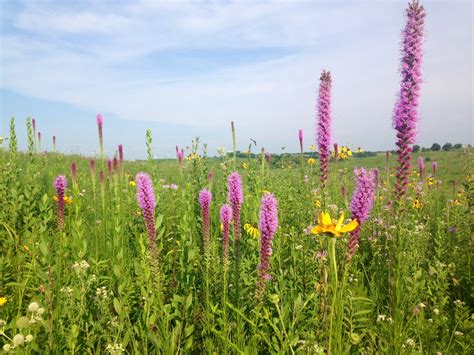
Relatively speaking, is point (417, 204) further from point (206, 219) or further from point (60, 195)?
point (60, 195)

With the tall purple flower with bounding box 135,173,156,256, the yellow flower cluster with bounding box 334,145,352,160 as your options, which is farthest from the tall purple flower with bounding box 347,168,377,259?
the yellow flower cluster with bounding box 334,145,352,160

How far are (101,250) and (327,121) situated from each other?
2859 mm

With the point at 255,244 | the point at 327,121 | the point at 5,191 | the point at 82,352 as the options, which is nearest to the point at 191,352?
the point at 82,352

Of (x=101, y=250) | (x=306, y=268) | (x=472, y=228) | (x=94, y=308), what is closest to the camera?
(x=94, y=308)

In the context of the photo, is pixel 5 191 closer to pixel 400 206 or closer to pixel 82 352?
pixel 82 352

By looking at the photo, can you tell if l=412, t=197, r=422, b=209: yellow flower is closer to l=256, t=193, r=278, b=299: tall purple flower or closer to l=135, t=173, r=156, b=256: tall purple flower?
→ l=256, t=193, r=278, b=299: tall purple flower

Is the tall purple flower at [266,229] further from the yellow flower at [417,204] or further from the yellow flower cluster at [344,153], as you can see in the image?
the yellow flower cluster at [344,153]

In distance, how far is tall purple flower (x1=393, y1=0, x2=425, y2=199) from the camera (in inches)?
128

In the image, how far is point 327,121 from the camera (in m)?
3.67

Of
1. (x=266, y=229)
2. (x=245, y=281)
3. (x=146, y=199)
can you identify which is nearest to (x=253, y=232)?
(x=245, y=281)

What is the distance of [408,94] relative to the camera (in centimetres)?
328

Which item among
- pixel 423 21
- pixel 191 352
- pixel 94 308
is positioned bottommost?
pixel 191 352

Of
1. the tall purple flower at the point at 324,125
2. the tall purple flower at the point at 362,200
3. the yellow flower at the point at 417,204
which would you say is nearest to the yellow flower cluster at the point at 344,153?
the yellow flower at the point at 417,204

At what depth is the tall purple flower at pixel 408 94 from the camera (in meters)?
3.25
